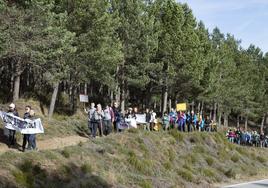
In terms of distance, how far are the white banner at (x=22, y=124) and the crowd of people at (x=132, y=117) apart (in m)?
4.48

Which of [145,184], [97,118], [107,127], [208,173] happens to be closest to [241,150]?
[208,173]

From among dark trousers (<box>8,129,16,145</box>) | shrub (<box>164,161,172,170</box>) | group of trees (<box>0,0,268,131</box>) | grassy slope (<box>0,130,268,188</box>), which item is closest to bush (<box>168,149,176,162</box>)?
grassy slope (<box>0,130,268,188</box>)

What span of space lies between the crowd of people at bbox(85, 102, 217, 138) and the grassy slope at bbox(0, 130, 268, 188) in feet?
3.46

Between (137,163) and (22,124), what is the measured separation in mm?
5598

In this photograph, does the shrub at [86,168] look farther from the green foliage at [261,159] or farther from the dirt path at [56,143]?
the green foliage at [261,159]

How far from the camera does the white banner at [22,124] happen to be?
1838cm

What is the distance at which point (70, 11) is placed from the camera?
3091cm

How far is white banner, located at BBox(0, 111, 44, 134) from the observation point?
60.3 ft

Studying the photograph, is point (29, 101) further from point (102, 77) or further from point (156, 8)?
point (156, 8)

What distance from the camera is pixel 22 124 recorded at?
733 inches

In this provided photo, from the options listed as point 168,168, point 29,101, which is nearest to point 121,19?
point 29,101

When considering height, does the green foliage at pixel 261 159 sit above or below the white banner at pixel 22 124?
below

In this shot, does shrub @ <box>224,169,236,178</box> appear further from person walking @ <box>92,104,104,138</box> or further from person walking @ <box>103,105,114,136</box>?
person walking @ <box>92,104,104,138</box>

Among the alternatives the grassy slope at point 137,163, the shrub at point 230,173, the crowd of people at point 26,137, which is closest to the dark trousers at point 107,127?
the grassy slope at point 137,163
